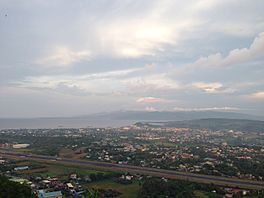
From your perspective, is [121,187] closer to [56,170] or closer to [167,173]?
[167,173]

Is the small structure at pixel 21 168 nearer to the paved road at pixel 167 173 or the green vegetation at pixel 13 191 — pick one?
the paved road at pixel 167 173

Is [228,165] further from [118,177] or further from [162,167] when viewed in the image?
[118,177]

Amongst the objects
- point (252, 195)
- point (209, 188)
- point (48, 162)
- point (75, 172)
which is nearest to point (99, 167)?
point (75, 172)

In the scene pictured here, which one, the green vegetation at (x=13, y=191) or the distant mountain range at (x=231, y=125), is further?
the distant mountain range at (x=231, y=125)

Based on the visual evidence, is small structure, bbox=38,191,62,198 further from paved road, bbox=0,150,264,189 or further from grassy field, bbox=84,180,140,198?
paved road, bbox=0,150,264,189

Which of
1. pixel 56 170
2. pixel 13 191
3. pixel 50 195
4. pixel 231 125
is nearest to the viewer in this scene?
pixel 13 191

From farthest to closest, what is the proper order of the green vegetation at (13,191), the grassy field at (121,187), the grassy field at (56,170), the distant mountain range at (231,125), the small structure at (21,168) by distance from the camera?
the distant mountain range at (231,125) < the small structure at (21,168) < the grassy field at (56,170) < the grassy field at (121,187) < the green vegetation at (13,191)

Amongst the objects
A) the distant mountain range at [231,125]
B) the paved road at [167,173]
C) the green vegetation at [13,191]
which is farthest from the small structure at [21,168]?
the distant mountain range at [231,125]

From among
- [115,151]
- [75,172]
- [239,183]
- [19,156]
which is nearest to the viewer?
[239,183]

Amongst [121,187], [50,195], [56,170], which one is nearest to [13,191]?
[50,195]
